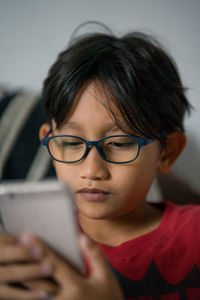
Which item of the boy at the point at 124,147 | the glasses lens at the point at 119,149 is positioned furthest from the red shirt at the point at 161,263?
the glasses lens at the point at 119,149

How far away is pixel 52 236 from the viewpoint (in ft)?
1.43

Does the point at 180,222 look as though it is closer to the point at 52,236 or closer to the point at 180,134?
the point at 180,134

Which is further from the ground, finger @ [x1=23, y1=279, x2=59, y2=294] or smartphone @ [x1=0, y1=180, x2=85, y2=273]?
smartphone @ [x1=0, y1=180, x2=85, y2=273]

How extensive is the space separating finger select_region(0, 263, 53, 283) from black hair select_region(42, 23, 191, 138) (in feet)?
1.20

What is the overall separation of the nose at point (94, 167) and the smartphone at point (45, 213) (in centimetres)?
24


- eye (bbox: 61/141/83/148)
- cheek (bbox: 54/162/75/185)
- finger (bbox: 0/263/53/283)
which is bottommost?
cheek (bbox: 54/162/75/185)

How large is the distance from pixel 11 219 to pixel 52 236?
0.07 metres

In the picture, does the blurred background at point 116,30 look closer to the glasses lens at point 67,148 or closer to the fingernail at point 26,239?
the glasses lens at point 67,148

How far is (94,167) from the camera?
663 millimetres

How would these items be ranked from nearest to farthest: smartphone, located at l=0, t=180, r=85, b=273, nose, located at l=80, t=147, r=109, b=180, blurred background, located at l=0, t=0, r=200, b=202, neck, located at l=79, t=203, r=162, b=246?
smartphone, located at l=0, t=180, r=85, b=273 < nose, located at l=80, t=147, r=109, b=180 < neck, located at l=79, t=203, r=162, b=246 < blurred background, located at l=0, t=0, r=200, b=202

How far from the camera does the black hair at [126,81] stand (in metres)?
0.70

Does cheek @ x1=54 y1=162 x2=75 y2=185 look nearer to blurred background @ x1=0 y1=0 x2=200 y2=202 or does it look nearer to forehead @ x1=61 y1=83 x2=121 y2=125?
forehead @ x1=61 y1=83 x2=121 y2=125

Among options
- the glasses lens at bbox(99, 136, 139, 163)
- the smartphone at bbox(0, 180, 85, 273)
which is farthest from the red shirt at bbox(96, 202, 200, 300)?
the smartphone at bbox(0, 180, 85, 273)

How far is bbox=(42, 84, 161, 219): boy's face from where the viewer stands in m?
0.67
